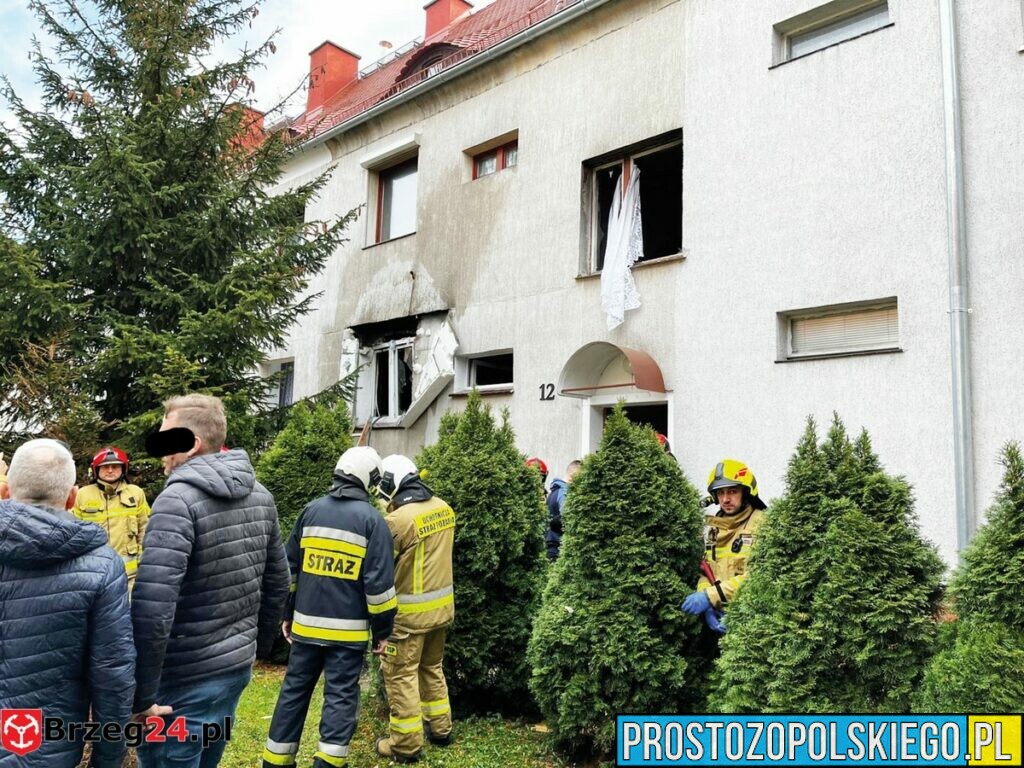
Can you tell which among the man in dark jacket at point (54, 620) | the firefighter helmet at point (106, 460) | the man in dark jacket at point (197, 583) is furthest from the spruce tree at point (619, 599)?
the firefighter helmet at point (106, 460)

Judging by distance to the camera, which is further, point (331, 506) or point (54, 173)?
point (54, 173)

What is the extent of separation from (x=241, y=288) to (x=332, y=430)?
2489mm

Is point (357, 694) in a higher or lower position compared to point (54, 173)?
lower

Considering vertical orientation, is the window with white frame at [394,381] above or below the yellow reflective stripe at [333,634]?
above

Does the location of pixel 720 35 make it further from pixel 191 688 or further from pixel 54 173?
pixel 191 688

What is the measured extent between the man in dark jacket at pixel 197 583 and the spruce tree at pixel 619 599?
187cm

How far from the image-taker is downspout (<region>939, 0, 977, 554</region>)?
659cm

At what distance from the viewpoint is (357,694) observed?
13.9ft

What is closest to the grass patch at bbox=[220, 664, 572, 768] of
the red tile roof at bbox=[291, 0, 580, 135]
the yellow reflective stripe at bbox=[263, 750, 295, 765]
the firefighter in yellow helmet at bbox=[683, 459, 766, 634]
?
the yellow reflective stripe at bbox=[263, 750, 295, 765]

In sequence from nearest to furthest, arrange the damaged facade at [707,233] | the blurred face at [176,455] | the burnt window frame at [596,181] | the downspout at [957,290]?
the blurred face at [176,455]
the downspout at [957,290]
the damaged facade at [707,233]
the burnt window frame at [596,181]

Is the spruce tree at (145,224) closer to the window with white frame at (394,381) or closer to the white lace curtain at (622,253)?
the window with white frame at (394,381)

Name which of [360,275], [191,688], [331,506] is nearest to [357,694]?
[331,506]

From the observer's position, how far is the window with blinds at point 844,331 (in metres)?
7.48

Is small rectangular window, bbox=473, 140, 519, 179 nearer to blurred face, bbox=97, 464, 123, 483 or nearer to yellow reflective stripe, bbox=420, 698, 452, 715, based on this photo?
blurred face, bbox=97, 464, 123, 483
